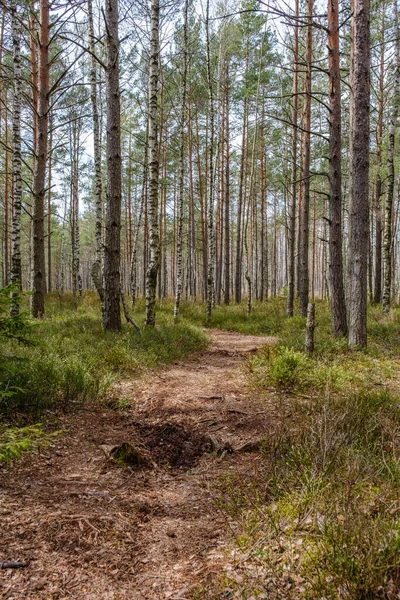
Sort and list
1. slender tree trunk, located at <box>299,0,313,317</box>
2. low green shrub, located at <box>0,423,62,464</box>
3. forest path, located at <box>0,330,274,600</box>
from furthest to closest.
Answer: slender tree trunk, located at <box>299,0,313,317</box> → low green shrub, located at <box>0,423,62,464</box> → forest path, located at <box>0,330,274,600</box>

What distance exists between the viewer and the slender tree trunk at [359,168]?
282 inches

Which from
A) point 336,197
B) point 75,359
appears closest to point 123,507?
point 75,359

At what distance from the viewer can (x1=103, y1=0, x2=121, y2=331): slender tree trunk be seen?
8.35 metres

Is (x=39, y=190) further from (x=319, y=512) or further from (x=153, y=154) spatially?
(x=319, y=512)

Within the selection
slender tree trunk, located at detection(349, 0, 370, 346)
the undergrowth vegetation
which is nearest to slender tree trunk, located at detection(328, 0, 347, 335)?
slender tree trunk, located at detection(349, 0, 370, 346)

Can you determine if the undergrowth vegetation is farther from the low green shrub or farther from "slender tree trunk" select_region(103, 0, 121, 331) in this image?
"slender tree trunk" select_region(103, 0, 121, 331)

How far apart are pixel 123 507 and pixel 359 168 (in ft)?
25.2

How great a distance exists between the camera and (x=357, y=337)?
25.9 ft

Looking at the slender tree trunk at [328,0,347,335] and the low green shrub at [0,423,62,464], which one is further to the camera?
the slender tree trunk at [328,0,347,335]

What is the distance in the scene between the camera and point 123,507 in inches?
110

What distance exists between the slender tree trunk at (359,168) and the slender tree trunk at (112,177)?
5246mm

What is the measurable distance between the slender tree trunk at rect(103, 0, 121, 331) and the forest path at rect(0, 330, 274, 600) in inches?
168

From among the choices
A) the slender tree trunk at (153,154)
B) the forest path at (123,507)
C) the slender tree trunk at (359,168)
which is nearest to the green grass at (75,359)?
the forest path at (123,507)

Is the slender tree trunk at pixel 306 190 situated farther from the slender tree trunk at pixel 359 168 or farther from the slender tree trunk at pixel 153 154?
the slender tree trunk at pixel 153 154
